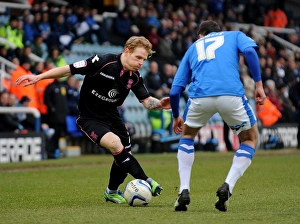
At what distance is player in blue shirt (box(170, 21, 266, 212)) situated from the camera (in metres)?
8.24

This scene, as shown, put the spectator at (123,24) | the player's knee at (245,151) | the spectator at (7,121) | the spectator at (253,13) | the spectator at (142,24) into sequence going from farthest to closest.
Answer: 1. the spectator at (253,13)
2. the spectator at (123,24)
3. the spectator at (142,24)
4. the spectator at (7,121)
5. the player's knee at (245,151)

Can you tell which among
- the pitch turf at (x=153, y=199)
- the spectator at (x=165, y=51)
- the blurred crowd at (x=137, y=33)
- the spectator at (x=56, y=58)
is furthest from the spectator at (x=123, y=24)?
the pitch turf at (x=153, y=199)

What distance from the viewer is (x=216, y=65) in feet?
27.3

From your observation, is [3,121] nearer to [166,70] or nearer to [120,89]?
[166,70]

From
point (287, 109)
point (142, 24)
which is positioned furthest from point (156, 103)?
point (287, 109)

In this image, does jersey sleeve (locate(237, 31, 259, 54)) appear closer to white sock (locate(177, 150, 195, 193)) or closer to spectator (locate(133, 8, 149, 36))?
white sock (locate(177, 150, 195, 193))

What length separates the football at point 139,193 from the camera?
9.10 meters

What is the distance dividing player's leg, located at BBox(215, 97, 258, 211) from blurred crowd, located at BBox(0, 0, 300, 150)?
10916 mm

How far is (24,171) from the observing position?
15648 millimetres

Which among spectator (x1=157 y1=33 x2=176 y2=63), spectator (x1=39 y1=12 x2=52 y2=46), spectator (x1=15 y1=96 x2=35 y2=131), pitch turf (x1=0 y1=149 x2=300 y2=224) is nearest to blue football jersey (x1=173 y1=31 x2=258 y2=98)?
pitch turf (x1=0 y1=149 x2=300 y2=224)

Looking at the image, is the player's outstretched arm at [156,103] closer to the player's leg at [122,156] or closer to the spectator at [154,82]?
the player's leg at [122,156]

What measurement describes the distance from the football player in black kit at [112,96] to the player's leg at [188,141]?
71 centimetres

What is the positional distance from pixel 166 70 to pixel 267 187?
1255cm

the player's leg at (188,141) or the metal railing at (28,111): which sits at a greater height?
the player's leg at (188,141)
